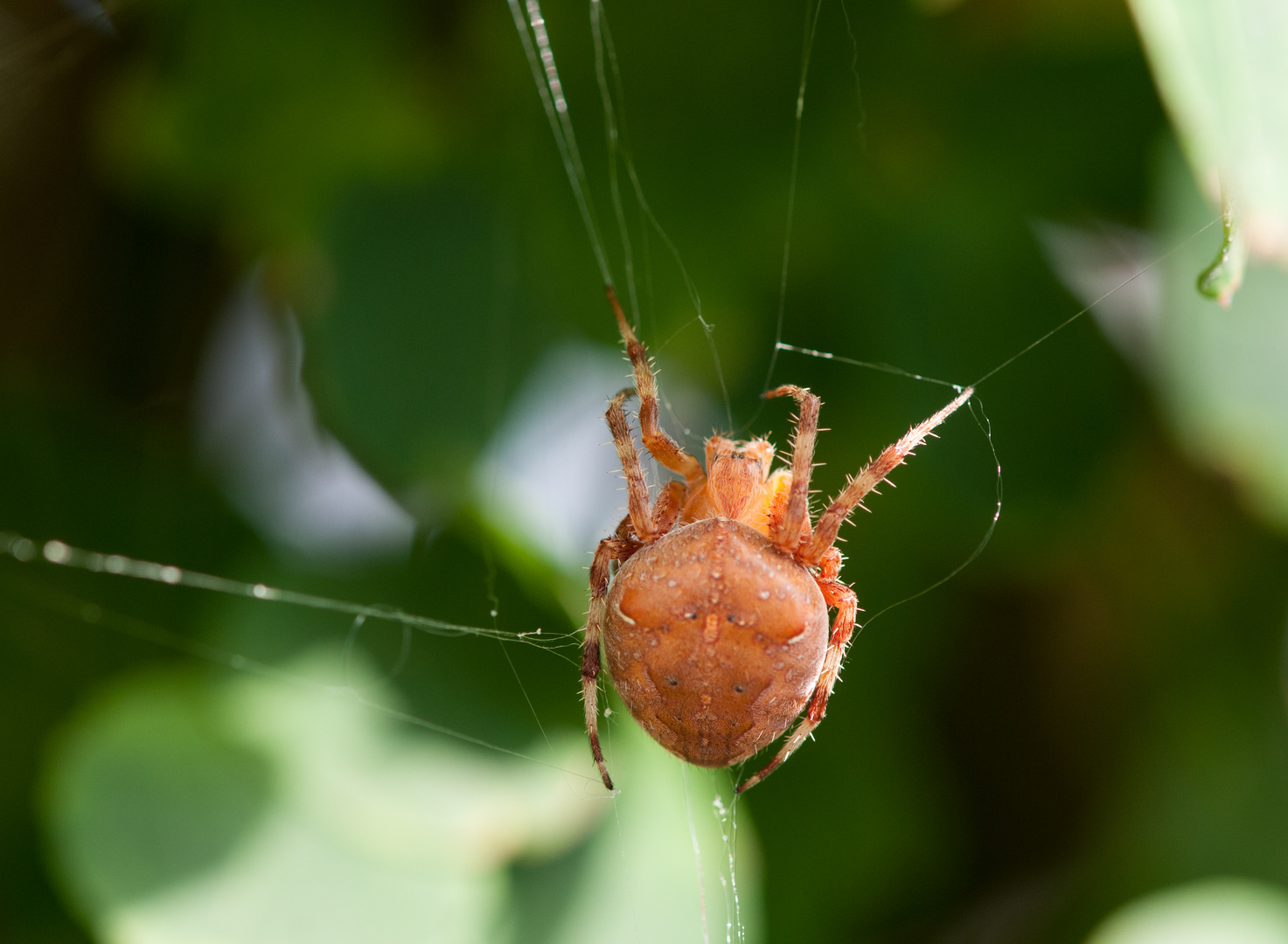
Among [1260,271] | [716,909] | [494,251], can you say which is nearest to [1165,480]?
[1260,271]

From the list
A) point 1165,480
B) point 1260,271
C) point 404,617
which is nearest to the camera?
point 1260,271

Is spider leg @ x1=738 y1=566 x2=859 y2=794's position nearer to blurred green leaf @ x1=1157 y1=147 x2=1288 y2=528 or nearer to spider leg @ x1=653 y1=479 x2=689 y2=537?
spider leg @ x1=653 y1=479 x2=689 y2=537

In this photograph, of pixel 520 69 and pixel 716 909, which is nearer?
pixel 716 909

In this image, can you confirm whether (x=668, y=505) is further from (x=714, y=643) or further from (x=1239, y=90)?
(x=1239, y=90)

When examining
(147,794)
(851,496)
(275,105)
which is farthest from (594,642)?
(275,105)

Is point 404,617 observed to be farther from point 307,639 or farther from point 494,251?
point 494,251

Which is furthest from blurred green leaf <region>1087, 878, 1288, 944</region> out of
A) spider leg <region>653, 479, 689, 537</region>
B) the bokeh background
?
spider leg <region>653, 479, 689, 537</region>
